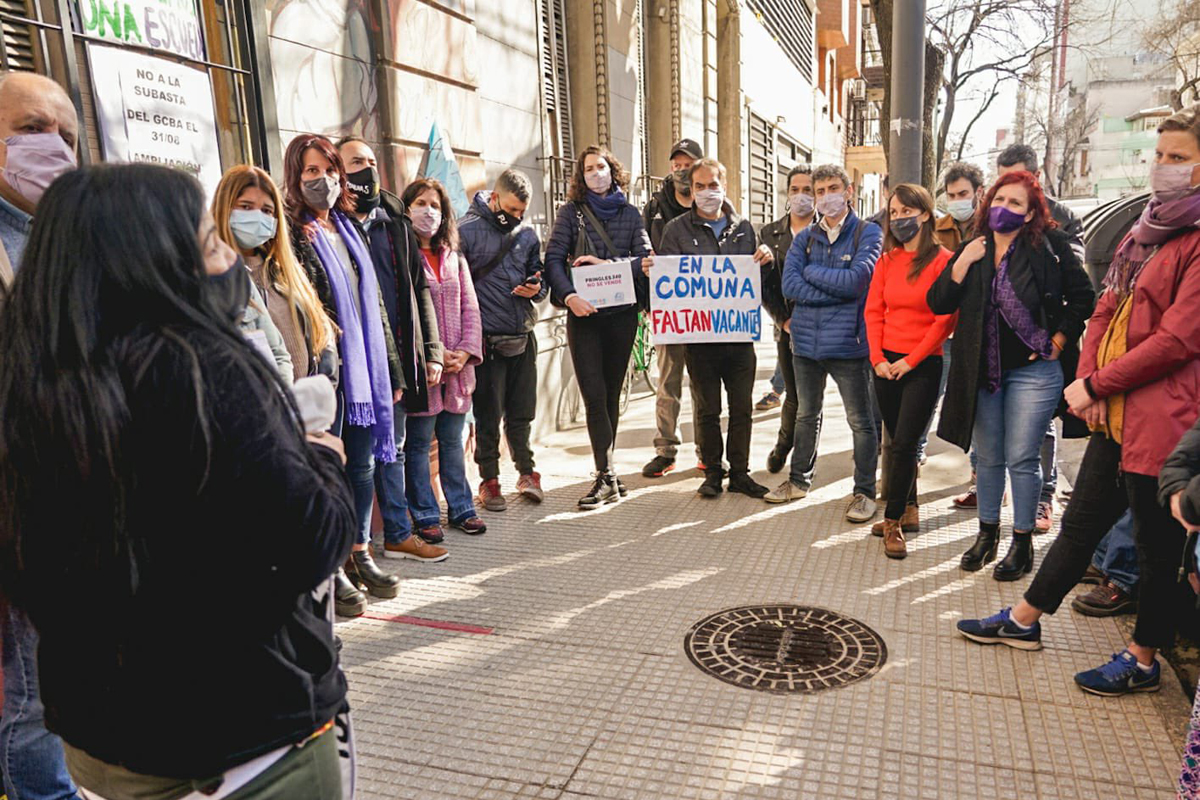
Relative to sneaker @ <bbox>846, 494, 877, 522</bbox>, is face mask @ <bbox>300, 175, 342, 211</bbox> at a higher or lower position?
higher

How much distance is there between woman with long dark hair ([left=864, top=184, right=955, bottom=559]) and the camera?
4.48 meters

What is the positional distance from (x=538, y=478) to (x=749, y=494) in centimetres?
142

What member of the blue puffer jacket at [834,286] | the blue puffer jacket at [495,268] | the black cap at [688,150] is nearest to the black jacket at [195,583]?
the blue puffer jacket at [495,268]

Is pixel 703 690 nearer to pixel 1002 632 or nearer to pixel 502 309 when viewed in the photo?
pixel 1002 632

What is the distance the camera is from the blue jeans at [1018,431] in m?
4.01

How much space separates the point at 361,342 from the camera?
13.3 feet

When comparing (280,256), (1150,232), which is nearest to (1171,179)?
(1150,232)

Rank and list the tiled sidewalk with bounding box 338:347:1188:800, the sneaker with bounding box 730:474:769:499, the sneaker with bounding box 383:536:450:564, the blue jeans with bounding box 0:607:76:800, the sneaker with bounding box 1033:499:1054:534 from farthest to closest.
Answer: the sneaker with bounding box 730:474:769:499, the sneaker with bounding box 1033:499:1054:534, the sneaker with bounding box 383:536:450:564, the tiled sidewalk with bounding box 338:347:1188:800, the blue jeans with bounding box 0:607:76:800

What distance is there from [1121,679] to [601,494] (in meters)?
3.10

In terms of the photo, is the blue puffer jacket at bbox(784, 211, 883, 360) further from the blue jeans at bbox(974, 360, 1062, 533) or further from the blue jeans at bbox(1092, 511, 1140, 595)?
the blue jeans at bbox(1092, 511, 1140, 595)

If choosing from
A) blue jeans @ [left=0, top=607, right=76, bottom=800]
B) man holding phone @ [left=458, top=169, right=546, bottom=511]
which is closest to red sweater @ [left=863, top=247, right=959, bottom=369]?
man holding phone @ [left=458, top=169, right=546, bottom=511]

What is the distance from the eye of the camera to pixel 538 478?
5.79 metres

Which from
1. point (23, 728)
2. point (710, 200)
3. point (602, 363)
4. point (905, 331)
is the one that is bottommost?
point (23, 728)

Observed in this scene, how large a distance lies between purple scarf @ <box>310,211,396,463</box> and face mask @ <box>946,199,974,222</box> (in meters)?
3.41
